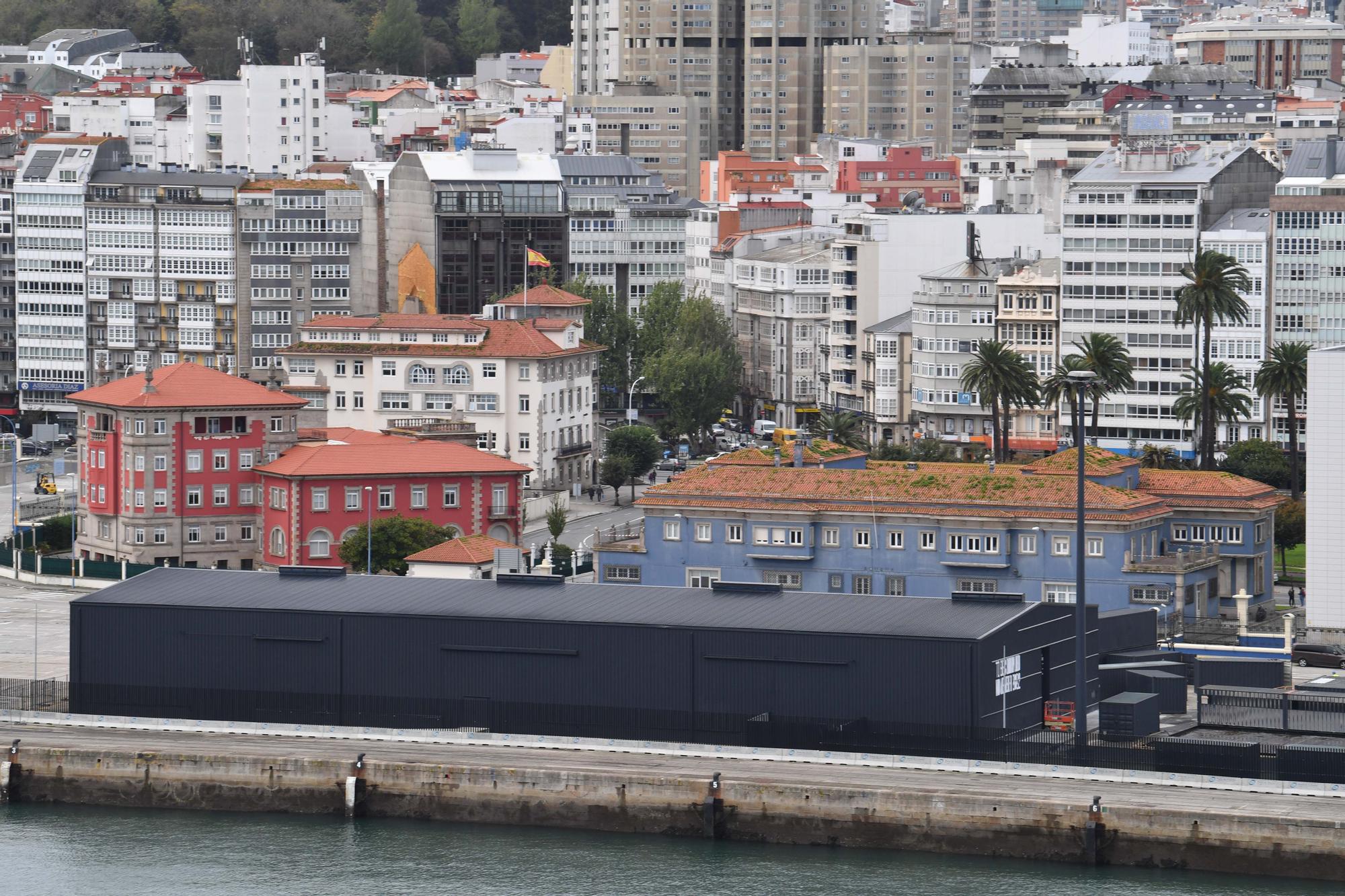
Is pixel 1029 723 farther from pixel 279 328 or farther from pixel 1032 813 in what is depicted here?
pixel 279 328

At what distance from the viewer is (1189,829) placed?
7494 centimetres

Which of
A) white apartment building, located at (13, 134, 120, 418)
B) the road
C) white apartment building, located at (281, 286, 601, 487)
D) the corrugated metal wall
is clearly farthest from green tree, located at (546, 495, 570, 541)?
white apartment building, located at (13, 134, 120, 418)

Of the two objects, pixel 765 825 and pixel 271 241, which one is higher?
pixel 271 241

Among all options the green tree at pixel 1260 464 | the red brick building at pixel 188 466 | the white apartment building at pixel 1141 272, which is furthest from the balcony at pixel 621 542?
the white apartment building at pixel 1141 272

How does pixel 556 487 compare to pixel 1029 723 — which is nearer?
pixel 1029 723

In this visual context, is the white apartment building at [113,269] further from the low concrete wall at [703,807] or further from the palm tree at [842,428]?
the low concrete wall at [703,807]

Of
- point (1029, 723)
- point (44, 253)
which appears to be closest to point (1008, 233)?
point (44, 253)

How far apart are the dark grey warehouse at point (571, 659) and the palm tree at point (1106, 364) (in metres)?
53.3

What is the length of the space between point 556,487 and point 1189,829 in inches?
3001

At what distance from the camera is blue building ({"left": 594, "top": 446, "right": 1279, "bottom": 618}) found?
104m

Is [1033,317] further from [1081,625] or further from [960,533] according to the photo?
[1081,625]

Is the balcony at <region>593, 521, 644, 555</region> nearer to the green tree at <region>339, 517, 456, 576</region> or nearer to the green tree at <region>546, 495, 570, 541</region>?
the green tree at <region>339, 517, 456, 576</region>

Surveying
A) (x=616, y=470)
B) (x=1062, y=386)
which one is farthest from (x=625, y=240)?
(x=1062, y=386)

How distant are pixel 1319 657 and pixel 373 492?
3842 cm
